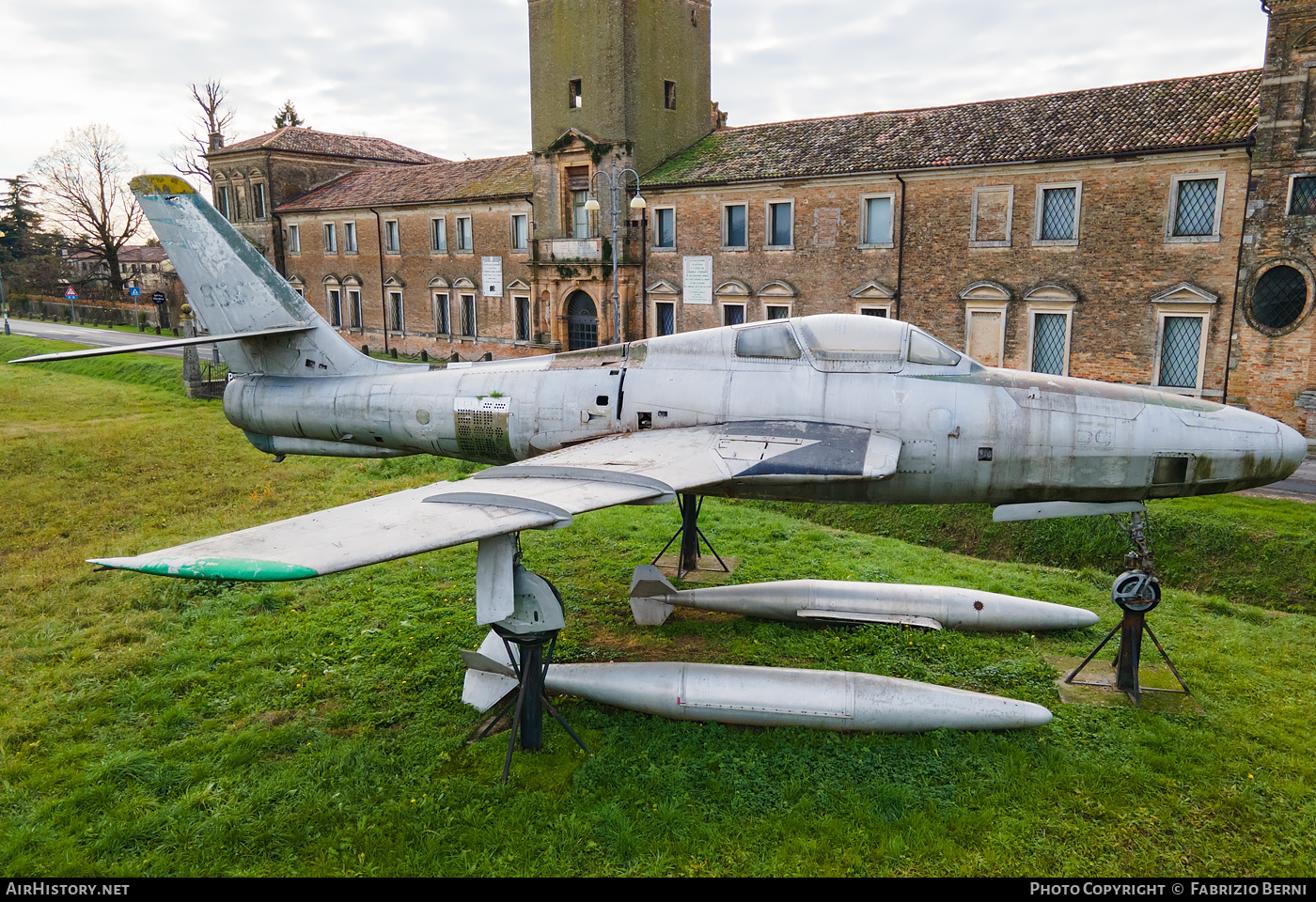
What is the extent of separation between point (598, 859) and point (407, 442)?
690 cm

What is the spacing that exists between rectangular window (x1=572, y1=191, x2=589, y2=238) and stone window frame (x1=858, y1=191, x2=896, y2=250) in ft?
43.9

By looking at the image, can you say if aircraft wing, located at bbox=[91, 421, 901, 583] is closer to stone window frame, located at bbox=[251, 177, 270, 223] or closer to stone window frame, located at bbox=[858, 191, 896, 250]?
stone window frame, located at bbox=[858, 191, 896, 250]

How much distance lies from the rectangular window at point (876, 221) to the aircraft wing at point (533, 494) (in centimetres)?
2298

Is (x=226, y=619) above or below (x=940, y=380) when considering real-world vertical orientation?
below

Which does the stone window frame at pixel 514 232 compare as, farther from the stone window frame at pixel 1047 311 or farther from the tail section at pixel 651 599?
the tail section at pixel 651 599

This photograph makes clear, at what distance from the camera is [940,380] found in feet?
33.6

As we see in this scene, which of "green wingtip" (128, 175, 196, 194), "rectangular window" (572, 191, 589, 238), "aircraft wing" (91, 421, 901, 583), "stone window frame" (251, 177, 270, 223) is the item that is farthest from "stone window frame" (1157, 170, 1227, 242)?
"stone window frame" (251, 177, 270, 223)

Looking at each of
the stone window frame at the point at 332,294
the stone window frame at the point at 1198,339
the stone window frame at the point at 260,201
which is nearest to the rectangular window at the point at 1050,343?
the stone window frame at the point at 1198,339

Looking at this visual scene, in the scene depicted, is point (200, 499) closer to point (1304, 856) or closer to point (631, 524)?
point (631, 524)

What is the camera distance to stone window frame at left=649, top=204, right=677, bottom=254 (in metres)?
36.2

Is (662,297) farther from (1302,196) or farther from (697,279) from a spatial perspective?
(1302,196)

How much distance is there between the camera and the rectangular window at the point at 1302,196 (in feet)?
75.2

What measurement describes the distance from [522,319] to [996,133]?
24.4 meters

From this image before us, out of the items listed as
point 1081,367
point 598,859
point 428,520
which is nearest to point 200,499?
point 428,520
